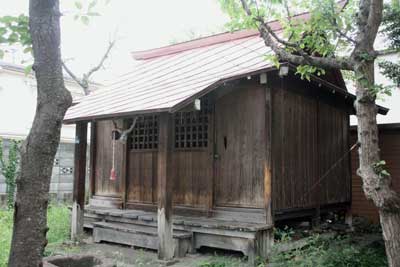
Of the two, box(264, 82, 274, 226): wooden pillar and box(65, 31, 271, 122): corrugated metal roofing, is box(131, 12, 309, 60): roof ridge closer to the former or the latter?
box(65, 31, 271, 122): corrugated metal roofing

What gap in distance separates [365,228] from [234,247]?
4.00 meters

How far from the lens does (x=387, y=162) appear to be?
9961 millimetres

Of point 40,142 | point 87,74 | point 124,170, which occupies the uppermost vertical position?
point 87,74

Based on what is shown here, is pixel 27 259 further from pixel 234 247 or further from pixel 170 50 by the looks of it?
pixel 170 50

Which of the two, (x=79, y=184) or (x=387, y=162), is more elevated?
(x=387, y=162)

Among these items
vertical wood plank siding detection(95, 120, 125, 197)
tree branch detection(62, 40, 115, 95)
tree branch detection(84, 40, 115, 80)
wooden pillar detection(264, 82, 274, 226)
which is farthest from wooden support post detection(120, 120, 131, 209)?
tree branch detection(84, 40, 115, 80)

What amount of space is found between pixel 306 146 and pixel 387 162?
3448 millimetres

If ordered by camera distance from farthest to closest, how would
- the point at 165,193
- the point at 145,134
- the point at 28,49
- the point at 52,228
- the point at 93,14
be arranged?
the point at 52,228 < the point at 145,134 < the point at 165,193 < the point at 28,49 < the point at 93,14

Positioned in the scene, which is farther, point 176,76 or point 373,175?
point 176,76

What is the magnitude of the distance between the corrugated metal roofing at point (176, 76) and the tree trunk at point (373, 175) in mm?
1534

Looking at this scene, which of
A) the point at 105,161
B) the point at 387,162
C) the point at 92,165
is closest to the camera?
the point at 105,161

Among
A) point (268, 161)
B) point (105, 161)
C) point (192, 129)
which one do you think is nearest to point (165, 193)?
point (268, 161)

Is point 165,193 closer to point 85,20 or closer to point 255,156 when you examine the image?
point 255,156

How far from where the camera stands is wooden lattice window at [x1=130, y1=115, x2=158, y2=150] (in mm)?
8250
